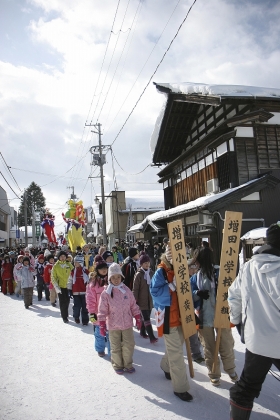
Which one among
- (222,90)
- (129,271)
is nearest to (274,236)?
(129,271)

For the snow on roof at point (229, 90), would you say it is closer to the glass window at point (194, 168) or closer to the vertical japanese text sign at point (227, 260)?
the glass window at point (194, 168)

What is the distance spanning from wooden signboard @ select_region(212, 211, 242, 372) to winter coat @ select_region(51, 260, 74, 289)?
5319 mm

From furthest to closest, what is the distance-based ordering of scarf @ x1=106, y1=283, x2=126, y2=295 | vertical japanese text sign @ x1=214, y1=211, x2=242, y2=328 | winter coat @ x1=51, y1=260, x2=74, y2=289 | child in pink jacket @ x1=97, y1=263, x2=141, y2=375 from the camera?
1. winter coat @ x1=51, y1=260, x2=74, y2=289
2. scarf @ x1=106, y1=283, x2=126, y2=295
3. child in pink jacket @ x1=97, y1=263, x2=141, y2=375
4. vertical japanese text sign @ x1=214, y1=211, x2=242, y2=328

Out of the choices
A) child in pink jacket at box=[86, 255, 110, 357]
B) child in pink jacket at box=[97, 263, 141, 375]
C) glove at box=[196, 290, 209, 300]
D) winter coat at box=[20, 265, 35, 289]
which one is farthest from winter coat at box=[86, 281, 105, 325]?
winter coat at box=[20, 265, 35, 289]

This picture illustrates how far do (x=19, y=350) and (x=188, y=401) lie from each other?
12.3 feet

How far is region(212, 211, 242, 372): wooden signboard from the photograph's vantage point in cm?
430

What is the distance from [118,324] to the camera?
4824 millimetres

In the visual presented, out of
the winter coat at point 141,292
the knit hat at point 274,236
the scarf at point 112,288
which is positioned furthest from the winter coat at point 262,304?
the winter coat at point 141,292

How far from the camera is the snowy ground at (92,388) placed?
3.54 m

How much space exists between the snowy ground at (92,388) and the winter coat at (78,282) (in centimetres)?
154

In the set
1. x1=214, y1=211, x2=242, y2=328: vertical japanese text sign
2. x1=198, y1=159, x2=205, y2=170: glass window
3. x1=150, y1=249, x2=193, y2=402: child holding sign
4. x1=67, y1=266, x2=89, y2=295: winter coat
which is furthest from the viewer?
x1=198, y1=159, x2=205, y2=170: glass window

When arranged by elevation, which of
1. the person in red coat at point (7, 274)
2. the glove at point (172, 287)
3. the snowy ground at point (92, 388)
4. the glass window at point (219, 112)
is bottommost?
the snowy ground at point (92, 388)

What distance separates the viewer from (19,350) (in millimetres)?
6074

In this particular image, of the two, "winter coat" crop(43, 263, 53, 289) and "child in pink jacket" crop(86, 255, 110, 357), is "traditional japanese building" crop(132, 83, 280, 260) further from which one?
"child in pink jacket" crop(86, 255, 110, 357)
